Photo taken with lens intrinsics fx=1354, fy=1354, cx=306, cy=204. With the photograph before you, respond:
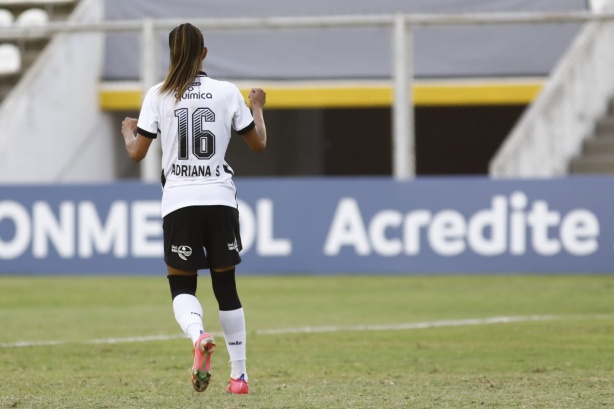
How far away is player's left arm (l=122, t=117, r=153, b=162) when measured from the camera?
6.89m

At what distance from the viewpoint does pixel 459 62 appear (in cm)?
1975

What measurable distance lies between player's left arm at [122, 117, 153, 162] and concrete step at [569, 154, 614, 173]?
12262mm

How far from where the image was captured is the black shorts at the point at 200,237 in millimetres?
6762

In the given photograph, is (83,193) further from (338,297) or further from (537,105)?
(537,105)

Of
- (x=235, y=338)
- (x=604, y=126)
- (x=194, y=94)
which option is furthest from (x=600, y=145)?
(x=194, y=94)

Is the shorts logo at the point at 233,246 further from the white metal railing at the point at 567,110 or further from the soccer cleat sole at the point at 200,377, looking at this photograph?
the white metal railing at the point at 567,110

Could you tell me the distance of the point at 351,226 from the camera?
53.1 feet

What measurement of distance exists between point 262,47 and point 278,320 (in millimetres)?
9170

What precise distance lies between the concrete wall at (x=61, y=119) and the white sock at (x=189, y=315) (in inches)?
458

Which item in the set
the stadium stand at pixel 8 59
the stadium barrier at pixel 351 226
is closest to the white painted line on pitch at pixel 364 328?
the stadium barrier at pixel 351 226

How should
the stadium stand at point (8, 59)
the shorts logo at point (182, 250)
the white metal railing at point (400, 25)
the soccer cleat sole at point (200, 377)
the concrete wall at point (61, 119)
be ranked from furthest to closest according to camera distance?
the stadium stand at point (8, 59), the concrete wall at point (61, 119), the white metal railing at point (400, 25), the shorts logo at point (182, 250), the soccer cleat sole at point (200, 377)

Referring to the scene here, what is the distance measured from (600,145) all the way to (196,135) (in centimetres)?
1297

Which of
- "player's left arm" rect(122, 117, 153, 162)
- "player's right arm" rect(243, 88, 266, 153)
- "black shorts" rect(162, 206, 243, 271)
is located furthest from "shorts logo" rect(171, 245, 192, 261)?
"player's right arm" rect(243, 88, 266, 153)

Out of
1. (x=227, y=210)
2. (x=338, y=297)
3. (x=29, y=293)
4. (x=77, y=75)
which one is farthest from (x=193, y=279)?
(x=77, y=75)
